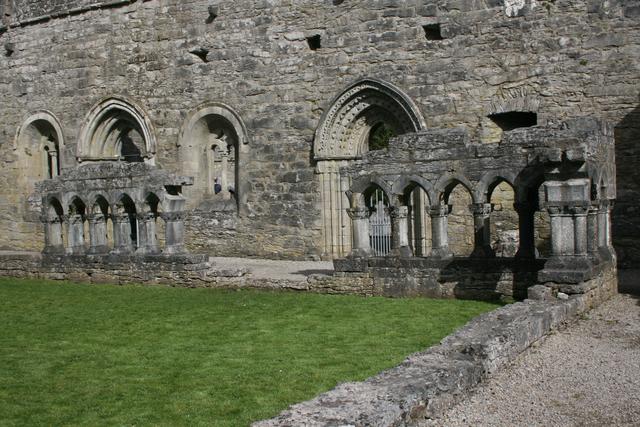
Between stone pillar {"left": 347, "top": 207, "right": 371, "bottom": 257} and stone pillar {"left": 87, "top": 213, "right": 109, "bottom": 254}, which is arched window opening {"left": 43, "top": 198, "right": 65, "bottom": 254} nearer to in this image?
stone pillar {"left": 87, "top": 213, "right": 109, "bottom": 254}

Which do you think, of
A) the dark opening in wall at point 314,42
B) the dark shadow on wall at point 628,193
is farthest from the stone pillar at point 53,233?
the dark shadow on wall at point 628,193

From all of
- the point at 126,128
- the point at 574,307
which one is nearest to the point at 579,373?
the point at 574,307

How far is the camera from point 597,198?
30.2 feet

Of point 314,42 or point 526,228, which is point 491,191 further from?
point 314,42

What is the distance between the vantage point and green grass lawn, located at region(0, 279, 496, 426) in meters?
5.27

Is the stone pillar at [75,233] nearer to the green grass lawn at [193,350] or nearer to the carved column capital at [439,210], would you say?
the green grass lawn at [193,350]

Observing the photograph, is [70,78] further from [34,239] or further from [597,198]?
[597,198]

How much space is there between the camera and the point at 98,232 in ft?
44.5

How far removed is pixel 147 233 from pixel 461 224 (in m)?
5.41

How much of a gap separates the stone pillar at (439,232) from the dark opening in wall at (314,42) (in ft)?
20.1

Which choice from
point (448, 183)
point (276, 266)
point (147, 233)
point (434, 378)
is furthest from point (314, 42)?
point (434, 378)

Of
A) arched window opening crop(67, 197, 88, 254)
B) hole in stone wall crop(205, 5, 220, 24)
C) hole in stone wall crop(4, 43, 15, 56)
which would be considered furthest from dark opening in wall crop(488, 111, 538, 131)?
hole in stone wall crop(4, 43, 15, 56)

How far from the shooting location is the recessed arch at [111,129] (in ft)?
57.2

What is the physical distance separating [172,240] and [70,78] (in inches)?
314
